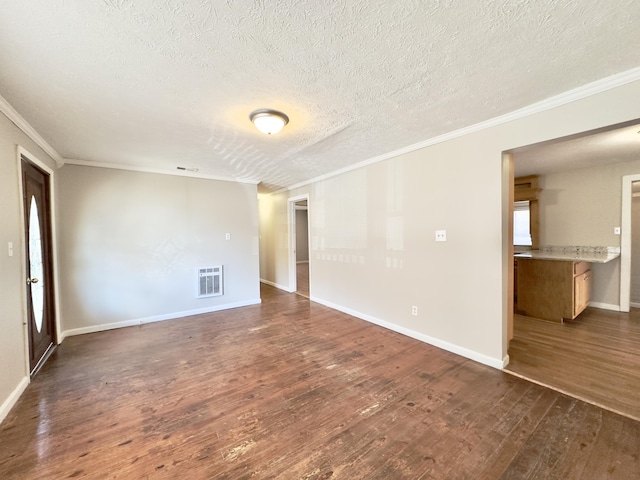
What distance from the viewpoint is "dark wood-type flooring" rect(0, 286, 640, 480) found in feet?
4.71

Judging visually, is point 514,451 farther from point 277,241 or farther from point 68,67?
point 277,241

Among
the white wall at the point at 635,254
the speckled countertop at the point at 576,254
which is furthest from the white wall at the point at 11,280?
the white wall at the point at 635,254

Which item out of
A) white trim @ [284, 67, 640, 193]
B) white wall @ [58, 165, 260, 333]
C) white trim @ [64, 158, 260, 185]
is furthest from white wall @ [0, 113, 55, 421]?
white trim @ [284, 67, 640, 193]

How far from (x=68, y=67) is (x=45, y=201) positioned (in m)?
2.35

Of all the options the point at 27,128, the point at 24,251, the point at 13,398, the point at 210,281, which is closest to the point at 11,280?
the point at 24,251

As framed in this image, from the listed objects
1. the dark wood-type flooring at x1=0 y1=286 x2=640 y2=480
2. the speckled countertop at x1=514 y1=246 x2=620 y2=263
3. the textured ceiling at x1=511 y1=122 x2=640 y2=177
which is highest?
the textured ceiling at x1=511 y1=122 x2=640 y2=177

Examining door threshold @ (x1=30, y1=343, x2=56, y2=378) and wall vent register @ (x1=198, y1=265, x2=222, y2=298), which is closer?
door threshold @ (x1=30, y1=343, x2=56, y2=378)

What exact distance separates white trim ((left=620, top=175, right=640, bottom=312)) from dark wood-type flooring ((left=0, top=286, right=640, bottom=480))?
11.1 ft

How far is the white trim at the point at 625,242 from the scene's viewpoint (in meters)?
3.78

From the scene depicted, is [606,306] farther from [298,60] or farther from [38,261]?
[38,261]

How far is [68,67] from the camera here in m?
1.58

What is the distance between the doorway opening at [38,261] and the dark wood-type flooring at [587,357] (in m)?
4.64

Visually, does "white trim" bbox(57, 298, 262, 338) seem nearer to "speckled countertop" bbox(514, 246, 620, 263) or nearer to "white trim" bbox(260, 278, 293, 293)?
"white trim" bbox(260, 278, 293, 293)

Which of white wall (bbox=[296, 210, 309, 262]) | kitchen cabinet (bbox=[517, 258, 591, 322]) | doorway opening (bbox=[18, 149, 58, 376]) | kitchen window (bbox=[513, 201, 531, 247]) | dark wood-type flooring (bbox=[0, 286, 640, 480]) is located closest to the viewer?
dark wood-type flooring (bbox=[0, 286, 640, 480])
